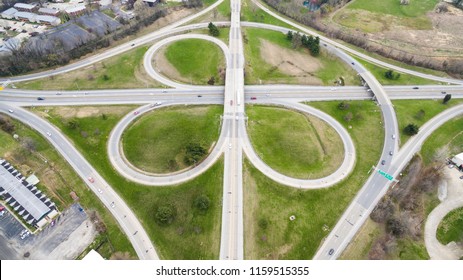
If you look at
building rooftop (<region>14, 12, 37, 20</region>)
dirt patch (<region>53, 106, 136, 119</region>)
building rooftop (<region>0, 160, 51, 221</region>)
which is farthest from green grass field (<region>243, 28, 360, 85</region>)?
building rooftop (<region>14, 12, 37, 20</region>)

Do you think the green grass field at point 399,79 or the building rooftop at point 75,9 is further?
the building rooftop at point 75,9

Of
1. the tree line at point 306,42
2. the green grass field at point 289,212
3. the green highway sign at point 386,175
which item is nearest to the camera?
the green grass field at point 289,212

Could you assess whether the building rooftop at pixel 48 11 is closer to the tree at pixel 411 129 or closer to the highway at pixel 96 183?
the highway at pixel 96 183

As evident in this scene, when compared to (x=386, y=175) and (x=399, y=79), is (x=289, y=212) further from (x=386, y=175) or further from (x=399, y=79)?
(x=399, y=79)

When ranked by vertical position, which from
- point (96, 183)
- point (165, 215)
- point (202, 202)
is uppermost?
point (96, 183)

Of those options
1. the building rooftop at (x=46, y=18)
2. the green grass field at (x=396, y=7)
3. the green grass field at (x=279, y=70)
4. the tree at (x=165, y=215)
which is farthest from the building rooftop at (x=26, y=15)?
the green grass field at (x=396, y=7)

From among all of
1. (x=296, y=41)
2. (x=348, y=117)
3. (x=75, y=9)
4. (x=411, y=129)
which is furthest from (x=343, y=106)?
(x=75, y=9)
